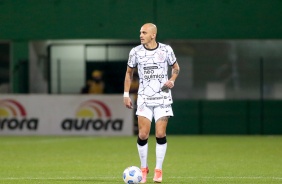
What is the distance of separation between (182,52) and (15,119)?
20.7ft

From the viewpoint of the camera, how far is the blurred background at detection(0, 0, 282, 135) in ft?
103

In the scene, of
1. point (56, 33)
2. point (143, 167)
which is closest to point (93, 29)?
point (56, 33)

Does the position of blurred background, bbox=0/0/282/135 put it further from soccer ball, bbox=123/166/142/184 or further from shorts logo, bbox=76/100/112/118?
soccer ball, bbox=123/166/142/184

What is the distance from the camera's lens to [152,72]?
567 inches

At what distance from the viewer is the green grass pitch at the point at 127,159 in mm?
15094

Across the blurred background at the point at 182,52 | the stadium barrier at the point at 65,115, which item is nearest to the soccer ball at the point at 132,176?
the stadium barrier at the point at 65,115

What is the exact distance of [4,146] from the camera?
2452cm

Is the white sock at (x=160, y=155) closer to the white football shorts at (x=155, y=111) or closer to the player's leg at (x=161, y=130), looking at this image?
the player's leg at (x=161, y=130)

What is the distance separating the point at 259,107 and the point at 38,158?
41.9 ft

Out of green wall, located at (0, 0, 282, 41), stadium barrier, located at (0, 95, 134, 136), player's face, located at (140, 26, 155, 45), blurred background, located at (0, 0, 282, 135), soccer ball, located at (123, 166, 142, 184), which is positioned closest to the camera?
soccer ball, located at (123, 166, 142, 184)

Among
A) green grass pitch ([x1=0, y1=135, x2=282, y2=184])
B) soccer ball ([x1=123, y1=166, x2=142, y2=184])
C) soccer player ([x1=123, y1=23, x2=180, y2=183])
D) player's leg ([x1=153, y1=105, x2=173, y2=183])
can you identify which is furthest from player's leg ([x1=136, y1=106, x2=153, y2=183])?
soccer ball ([x1=123, y1=166, x2=142, y2=184])

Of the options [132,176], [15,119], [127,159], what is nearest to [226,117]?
[15,119]

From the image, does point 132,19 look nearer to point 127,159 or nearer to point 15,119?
point 15,119

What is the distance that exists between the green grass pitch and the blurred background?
2.07 m
